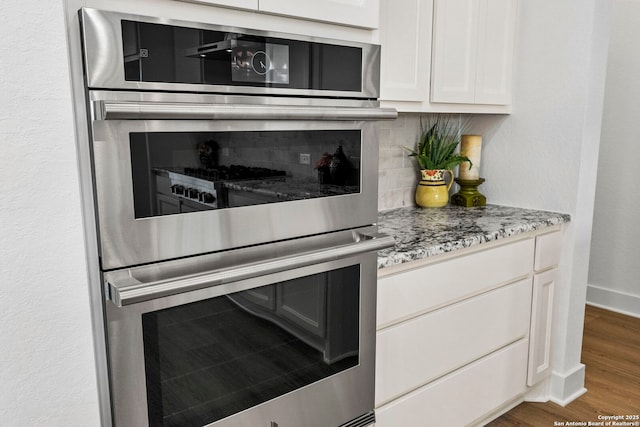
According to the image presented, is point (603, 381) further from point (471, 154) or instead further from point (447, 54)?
point (447, 54)

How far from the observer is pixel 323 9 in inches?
52.6

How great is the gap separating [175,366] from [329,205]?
0.55 m

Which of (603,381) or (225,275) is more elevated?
(225,275)

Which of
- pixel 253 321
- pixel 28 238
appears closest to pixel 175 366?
pixel 253 321

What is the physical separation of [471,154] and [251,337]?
64.7 inches

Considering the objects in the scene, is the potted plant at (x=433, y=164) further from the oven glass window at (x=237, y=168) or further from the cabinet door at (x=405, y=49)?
the oven glass window at (x=237, y=168)

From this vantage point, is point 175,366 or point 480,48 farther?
point 480,48

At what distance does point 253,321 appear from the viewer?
125 cm

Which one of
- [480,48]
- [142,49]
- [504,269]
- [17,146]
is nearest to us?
[17,146]

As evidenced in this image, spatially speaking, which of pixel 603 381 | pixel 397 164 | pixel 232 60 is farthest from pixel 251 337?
pixel 603 381

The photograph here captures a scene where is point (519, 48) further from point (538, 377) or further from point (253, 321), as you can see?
point (253, 321)

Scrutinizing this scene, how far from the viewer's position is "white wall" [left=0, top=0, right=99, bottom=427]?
0.86 metres

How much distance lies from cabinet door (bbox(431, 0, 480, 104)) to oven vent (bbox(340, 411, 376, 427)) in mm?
1226

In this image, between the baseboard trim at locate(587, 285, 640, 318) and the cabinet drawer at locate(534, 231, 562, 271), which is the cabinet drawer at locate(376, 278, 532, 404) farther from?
the baseboard trim at locate(587, 285, 640, 318)
